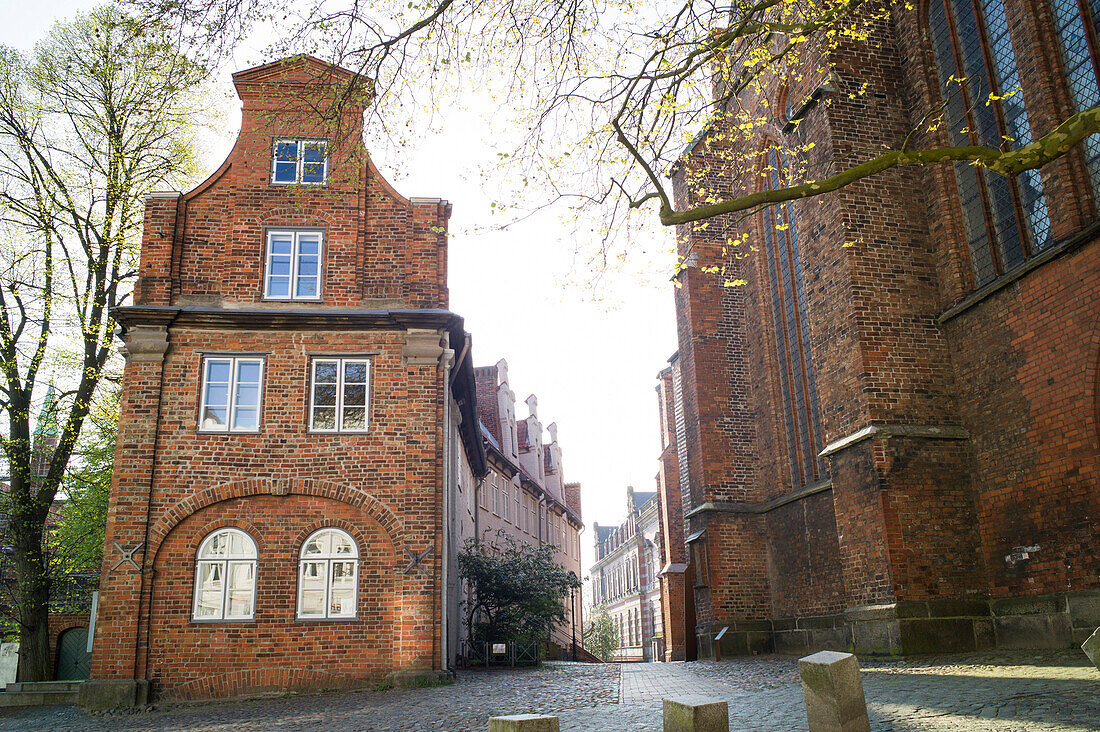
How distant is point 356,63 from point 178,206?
347 inches

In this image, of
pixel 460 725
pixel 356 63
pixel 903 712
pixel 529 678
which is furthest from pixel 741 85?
pixel 529 678

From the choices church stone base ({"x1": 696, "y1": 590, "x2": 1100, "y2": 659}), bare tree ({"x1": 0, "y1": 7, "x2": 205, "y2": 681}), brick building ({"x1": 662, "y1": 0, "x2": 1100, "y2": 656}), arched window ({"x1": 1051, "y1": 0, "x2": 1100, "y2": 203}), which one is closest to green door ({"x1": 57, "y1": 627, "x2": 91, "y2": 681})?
bare tree ({"x1": 0, "y1": 7, "x2": 205, "y2": 681})

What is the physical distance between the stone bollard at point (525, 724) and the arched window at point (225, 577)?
11346mm

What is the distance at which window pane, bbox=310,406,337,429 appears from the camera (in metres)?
15.3

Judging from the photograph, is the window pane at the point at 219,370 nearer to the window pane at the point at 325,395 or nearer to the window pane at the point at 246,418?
the window pane at the point at 246,418

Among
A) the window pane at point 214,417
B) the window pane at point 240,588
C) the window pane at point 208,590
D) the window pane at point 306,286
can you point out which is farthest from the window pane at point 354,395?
the window pane at point 208,590

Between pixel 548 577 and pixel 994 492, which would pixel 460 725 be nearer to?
pixel 994 492

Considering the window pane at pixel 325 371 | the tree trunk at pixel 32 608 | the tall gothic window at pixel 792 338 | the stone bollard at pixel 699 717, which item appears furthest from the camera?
the tree trunk at pixel 32 608

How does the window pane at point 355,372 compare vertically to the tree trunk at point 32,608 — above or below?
above

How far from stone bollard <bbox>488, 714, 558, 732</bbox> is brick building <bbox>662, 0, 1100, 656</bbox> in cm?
707

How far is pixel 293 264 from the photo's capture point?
53.2ft

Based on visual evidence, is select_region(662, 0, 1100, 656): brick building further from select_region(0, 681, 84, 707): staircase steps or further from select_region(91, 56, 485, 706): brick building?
select_region(0, 681, 84, 707): staircase steps

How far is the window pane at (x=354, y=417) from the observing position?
15328mm

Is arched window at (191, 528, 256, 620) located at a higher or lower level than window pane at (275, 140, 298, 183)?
lower
